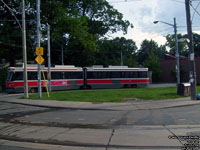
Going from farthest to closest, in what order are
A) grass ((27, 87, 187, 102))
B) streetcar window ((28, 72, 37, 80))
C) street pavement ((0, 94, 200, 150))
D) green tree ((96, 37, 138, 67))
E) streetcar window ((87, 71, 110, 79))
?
green tree ((96, 37, 138, 67)) < streetcar window ((87, 71, 110, 79)) < streetcar window ((28, 72, 37, 80)) < grass ((27, 87, 187, 102)) < street pavement ((0, 94, 200, 150))

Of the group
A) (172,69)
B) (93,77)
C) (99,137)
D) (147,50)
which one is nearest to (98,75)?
(93,77)

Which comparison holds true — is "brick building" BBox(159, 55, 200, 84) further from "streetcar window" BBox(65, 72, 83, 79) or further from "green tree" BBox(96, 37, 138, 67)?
"streetcar window" BBox(65, 72, 83, 79)

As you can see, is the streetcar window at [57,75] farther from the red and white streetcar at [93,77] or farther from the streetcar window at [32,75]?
the streetcar window at [32,75]

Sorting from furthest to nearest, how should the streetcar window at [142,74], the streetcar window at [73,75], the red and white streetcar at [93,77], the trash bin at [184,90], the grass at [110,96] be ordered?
1. the streetcar window at [142,74]
2. the streetcar window at [73,75]
3. the red and white streetcar at [93,77]
4. the trash bin at [184,90]
5. the grass at [110,96]

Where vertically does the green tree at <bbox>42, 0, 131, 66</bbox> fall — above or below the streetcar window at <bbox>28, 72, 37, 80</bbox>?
above

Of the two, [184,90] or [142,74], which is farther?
[142,74]

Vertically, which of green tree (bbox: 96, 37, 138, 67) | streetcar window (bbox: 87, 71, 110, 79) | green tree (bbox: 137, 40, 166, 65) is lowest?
streetcar window (bbox: 87, 71, 110, 79)

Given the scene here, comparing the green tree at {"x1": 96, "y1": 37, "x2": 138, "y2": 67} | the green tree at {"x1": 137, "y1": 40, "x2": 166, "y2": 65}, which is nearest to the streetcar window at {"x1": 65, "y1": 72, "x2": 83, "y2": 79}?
the green tree at {"x1": 96, "y1": 37, "x2": 138, "y2": 67}

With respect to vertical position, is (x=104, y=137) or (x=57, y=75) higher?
(x=57, y=75)

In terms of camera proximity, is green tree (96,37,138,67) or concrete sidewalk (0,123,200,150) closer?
concrete sidewalk (0,123,200,150)

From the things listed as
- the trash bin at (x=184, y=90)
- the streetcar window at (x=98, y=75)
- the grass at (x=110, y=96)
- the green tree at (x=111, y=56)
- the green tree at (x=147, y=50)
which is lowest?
the grass at (x=110, y=96)

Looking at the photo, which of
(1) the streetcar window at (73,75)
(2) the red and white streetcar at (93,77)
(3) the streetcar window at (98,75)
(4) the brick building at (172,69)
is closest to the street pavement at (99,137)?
(2) the red and white streetcar at (93,77)

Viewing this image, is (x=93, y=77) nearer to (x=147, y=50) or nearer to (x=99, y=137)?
(x=99, y=137)

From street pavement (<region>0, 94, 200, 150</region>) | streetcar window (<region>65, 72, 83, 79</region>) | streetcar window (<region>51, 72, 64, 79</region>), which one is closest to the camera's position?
street pavement (<region>0, 94, 200, 150</region>)
